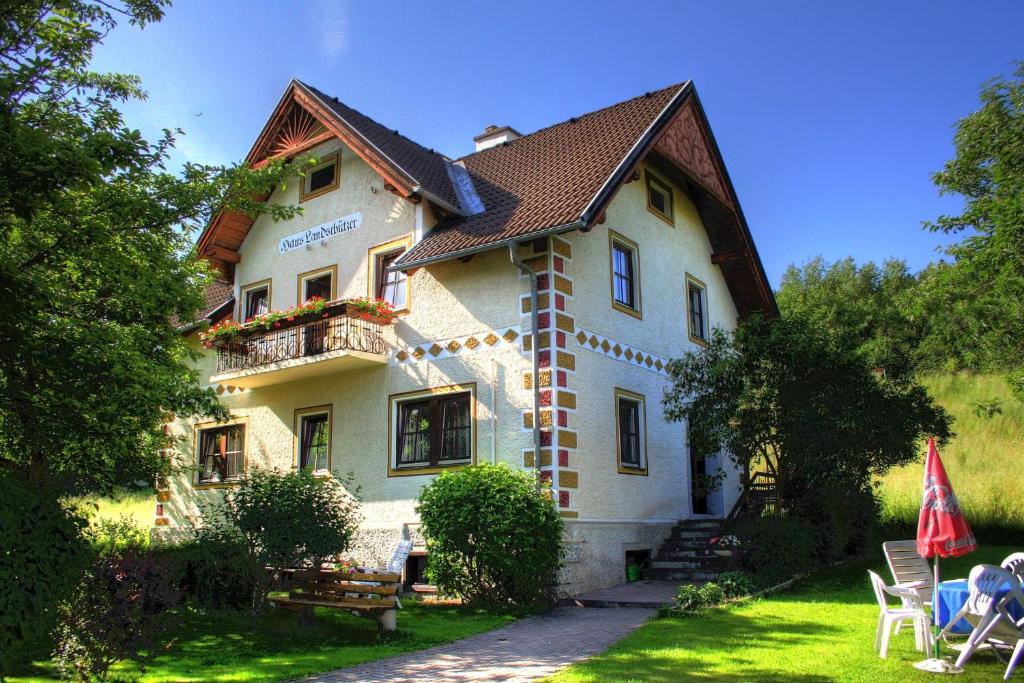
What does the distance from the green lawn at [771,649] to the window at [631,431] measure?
4.23 metres

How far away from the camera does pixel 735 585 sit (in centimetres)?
1273

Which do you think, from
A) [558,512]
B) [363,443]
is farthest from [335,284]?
[558,512]

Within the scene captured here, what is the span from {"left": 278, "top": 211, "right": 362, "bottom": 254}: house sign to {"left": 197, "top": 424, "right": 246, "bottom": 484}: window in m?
4.26

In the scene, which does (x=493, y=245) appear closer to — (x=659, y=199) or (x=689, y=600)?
(x=659, y=199)

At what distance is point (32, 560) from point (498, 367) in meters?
9.11

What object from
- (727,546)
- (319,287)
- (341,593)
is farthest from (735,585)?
(319,287)

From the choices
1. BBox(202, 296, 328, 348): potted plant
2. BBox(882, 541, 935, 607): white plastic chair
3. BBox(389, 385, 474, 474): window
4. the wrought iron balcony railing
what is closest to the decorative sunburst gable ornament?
BBox(202, 296, 328, 348): potted plant

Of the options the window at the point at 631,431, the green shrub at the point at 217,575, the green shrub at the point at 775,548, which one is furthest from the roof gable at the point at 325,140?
the green shrub at the point at 775,548

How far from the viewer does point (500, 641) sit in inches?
408

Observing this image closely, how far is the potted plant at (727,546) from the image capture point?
1448 centimetres

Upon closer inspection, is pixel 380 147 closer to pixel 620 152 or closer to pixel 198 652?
pixel 620 152

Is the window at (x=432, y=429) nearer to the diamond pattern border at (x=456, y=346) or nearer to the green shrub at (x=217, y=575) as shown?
the diamond pattern border at (x=456, y=346)

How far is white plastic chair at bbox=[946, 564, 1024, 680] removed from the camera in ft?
24.6

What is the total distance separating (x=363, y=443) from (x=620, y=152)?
297 inches
